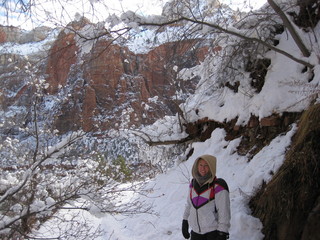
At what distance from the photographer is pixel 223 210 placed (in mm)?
3025

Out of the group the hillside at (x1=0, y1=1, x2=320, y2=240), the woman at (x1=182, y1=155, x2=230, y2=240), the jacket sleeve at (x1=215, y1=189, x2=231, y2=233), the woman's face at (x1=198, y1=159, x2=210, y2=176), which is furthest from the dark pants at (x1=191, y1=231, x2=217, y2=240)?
the hillside at (x1=0, y1=1, x2=320, y2=240)

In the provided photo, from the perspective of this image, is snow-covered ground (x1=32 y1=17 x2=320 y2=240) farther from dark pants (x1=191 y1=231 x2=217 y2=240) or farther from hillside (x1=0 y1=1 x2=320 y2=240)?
dark pants (x1=191 y1=231 x2=217 y2=240)

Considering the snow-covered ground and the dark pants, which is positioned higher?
the snow-covered ground

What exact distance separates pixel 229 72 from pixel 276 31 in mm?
1219

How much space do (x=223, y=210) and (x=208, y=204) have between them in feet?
0.64

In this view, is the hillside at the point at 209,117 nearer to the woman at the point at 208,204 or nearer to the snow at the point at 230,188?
the snow at the point at 230,188

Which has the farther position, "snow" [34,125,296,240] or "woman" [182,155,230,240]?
"snow" [34,125,296,240]

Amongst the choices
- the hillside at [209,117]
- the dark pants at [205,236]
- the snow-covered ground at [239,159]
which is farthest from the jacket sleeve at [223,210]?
the snow-covered ground at [239,159]

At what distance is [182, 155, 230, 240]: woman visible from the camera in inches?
119

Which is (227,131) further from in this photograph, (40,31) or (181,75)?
(40,31)

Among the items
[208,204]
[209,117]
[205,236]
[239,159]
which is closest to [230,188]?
[239,159]

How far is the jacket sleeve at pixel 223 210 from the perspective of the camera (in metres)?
3.00

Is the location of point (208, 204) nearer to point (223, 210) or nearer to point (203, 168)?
point (223, 210)

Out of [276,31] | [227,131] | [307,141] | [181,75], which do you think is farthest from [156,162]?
[307,141]
